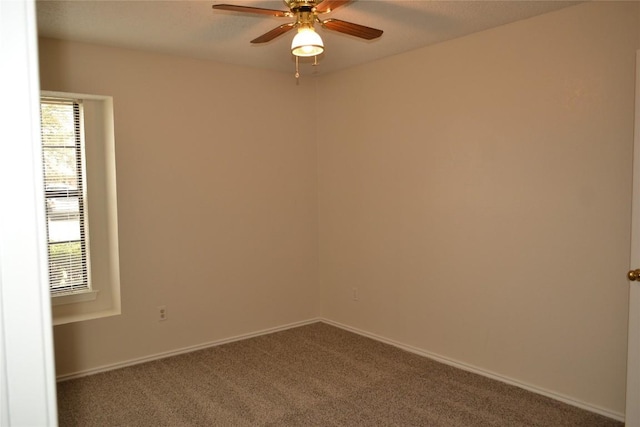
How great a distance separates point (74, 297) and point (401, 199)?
287cm

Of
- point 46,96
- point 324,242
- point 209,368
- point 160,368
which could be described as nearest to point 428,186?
point 324,242

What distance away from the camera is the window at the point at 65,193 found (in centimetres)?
374

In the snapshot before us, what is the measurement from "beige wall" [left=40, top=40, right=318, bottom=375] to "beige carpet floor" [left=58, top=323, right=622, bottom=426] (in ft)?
1.16

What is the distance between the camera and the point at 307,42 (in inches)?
96.3

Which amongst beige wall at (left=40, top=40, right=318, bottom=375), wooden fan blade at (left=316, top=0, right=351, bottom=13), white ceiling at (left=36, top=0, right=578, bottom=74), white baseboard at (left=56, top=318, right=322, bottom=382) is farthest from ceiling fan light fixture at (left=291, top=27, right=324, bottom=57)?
white baseboard at (left=56, top=318, right=322, bottom=382)

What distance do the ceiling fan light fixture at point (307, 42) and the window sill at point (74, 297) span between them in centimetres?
272

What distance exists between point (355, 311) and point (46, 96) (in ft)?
10.7

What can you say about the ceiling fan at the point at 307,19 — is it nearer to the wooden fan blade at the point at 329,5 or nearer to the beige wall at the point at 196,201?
the wooden fan blade at the point at 329,5

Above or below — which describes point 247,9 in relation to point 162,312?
above

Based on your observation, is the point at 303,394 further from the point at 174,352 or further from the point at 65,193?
the point at 65,193

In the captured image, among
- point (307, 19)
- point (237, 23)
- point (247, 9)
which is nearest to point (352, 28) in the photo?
point (307, 19)

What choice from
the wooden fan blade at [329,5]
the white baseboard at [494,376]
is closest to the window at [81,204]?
the wooden fan blade at [329,5]

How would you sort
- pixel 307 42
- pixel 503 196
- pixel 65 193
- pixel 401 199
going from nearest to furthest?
pixel 307 42, pixel 503 196, pixel 65 193, pixel 401 199

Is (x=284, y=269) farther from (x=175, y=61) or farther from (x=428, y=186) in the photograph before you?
(x=175, y=61)
